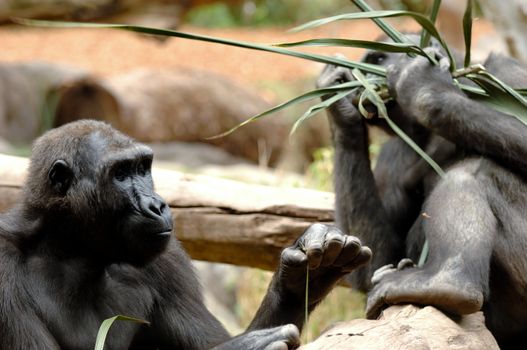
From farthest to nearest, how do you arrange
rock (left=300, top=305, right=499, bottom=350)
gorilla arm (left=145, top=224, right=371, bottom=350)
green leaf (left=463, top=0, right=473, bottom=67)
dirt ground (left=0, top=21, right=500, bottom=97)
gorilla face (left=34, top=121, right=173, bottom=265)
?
dirt ground (left=0, top=21, right=500, bottom=97)
green leaf (left=463, top=0, right=473, bottom=67)
gorilla face (left=34, top=121, right=173, bottom=265)
gorilla arm (left=145, top=224, right=371, bottom=350)
rock (left=300, top=305, right=499, bottom=350)

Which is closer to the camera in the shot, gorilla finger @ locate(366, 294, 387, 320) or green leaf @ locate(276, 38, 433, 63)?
green leaf @ locate(276, 38, 433, 63)

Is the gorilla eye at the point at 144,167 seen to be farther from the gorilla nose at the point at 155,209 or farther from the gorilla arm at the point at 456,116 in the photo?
the gorilla arm at the point at 456,116

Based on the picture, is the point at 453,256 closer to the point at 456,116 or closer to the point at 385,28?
the point at 456,116

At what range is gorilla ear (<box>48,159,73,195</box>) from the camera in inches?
145

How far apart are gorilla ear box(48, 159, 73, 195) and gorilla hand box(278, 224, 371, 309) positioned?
0.93m

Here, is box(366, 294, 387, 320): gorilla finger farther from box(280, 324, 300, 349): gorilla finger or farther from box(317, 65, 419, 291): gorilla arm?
box(317, 65, 419, 291): gorilla arm

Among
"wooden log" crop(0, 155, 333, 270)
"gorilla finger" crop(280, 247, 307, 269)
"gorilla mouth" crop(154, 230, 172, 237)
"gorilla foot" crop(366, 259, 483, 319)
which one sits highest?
"gorilla mouth" crop(154, 230, 172, 237)

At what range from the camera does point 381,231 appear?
4863mm

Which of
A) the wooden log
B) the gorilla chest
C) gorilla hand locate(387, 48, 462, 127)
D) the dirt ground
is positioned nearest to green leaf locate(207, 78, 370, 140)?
gorilla hand locate(387, 48, 462, 127)

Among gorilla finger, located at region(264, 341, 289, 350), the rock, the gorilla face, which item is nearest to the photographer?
the rock

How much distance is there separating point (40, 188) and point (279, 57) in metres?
12.2

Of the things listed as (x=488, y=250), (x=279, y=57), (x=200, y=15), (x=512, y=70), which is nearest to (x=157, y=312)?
(x=488, y=250)

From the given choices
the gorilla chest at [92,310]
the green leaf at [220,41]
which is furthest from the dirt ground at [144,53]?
the gorilla chest at [92,310]

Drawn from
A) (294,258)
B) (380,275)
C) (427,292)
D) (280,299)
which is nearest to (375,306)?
(380,275)
